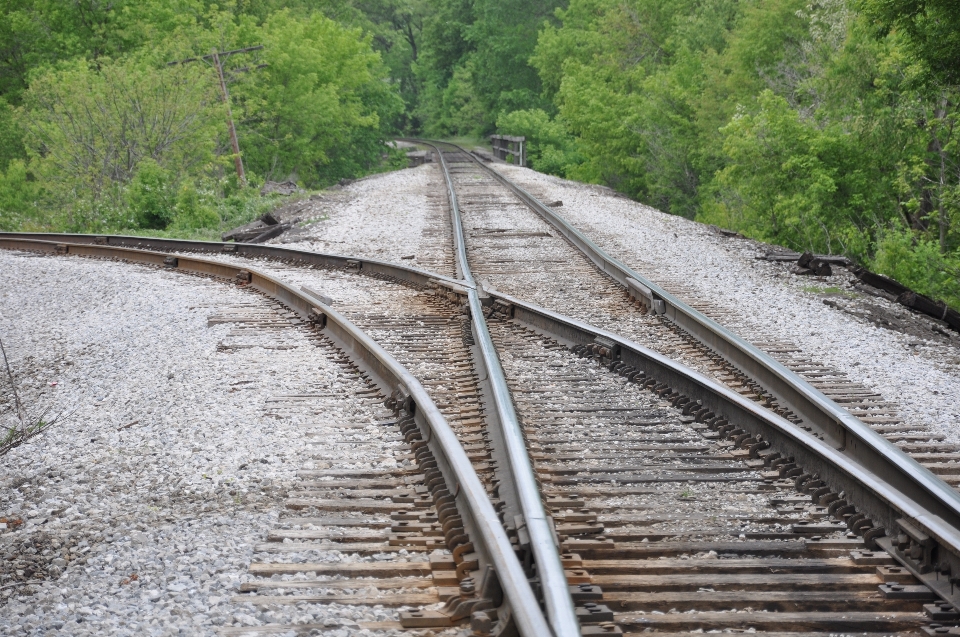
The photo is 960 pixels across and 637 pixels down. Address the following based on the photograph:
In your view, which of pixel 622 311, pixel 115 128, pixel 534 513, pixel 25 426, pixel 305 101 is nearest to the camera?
pixel 534 513

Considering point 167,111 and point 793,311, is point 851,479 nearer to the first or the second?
point 793,311

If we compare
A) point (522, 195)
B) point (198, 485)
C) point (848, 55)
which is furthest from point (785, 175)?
point (198, 485)

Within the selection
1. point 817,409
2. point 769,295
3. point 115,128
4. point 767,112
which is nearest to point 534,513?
point 817,409

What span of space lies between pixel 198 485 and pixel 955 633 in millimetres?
3579

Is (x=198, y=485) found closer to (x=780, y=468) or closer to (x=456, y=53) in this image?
(x=780, y=468)

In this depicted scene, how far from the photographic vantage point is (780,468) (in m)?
4.87

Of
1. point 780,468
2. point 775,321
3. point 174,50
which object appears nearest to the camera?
point 780,468

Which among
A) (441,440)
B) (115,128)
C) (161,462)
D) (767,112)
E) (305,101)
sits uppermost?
(305,101)

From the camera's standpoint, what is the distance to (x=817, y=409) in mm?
5543

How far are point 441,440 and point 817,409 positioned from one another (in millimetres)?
2321

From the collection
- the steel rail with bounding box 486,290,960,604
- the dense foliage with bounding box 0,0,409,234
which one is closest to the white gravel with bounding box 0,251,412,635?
the steel rail with bounding box 486,290,960,604

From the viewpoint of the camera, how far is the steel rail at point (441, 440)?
3.19m

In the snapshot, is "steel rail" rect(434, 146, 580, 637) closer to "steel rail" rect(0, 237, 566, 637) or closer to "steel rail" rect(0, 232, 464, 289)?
"steel rail" rect(0, 237, 566, 637)

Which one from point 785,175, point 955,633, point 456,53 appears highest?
point 456,53
